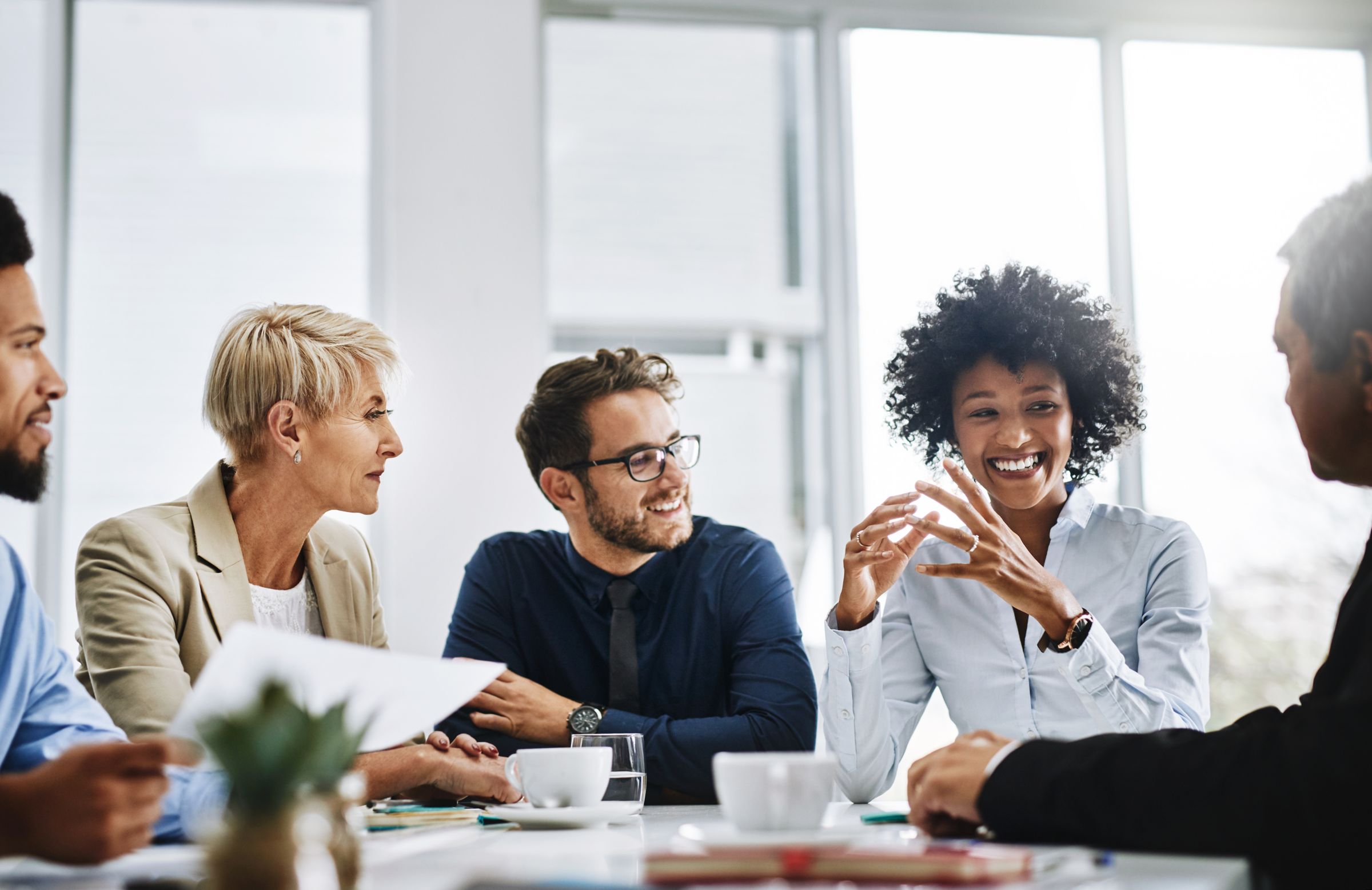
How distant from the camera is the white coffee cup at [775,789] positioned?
1.13 metres

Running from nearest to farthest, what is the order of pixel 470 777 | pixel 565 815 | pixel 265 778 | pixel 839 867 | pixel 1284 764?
pixel 265 778 < pixel 839 867 < pixel 1284 764 < pixel 565 815 < pixel 470 777

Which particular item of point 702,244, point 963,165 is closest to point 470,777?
point 702,244

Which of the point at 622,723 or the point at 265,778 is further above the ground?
the point at 265,778

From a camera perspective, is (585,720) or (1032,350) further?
(1032,350)

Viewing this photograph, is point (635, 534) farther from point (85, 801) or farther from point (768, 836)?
point (85, 801)

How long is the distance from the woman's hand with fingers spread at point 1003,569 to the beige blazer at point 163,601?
45.4 inches

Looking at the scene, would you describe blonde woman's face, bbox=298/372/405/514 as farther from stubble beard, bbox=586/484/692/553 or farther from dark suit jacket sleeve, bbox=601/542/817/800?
dark suit jacket sleeve, bbox=601/542/817/800

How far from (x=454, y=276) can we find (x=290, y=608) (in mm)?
1284

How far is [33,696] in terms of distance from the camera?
1.45m

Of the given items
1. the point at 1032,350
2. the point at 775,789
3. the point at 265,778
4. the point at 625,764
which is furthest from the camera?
the point at 1032,350

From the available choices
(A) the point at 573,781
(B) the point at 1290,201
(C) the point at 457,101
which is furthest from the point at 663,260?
(A) the point at 573,781

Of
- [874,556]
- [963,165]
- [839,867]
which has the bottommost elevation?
[839,867]

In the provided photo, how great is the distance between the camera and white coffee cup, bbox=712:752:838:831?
3.72ft

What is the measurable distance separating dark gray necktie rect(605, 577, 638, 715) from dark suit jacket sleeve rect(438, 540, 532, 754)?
8.0 inches
